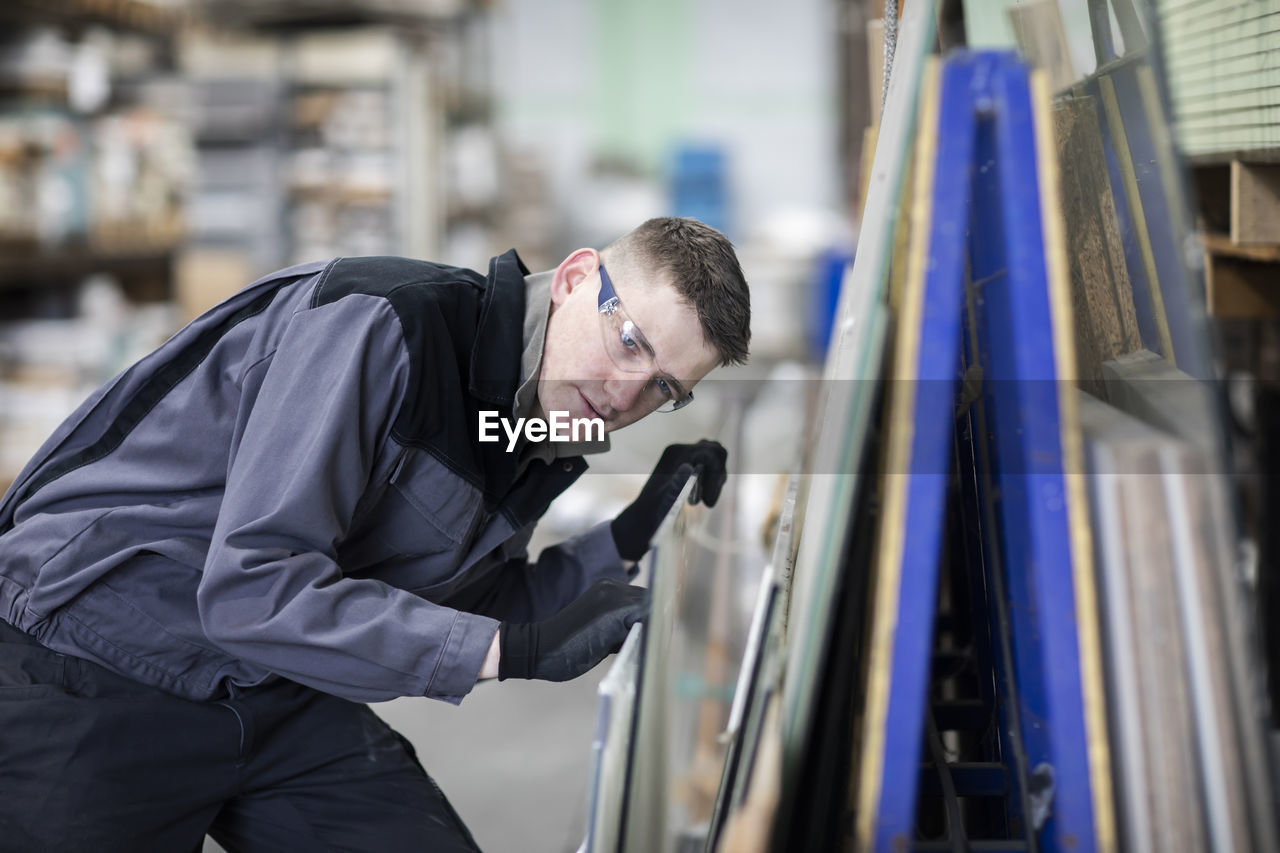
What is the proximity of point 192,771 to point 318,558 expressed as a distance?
0.51 metres

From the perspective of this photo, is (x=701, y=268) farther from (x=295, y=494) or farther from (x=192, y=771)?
(x=192, y=771)

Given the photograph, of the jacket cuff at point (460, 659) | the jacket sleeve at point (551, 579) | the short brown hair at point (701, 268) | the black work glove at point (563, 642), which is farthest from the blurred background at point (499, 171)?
the jacket cuff at point (460, 659)

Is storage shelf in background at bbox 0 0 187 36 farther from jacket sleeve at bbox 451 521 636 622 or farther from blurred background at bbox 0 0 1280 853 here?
jacket sleeve at bbox 451 521 636 622

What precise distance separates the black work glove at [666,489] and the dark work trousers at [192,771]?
56 centimetres

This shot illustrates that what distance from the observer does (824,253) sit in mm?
7953

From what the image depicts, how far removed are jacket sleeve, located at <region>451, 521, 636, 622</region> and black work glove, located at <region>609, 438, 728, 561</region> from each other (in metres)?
0.03

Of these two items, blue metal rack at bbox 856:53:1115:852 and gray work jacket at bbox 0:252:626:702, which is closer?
blue metal rack at bbox 856:53:1115:852

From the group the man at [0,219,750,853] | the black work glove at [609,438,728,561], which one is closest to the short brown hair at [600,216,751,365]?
the man at [0,219,750,853]

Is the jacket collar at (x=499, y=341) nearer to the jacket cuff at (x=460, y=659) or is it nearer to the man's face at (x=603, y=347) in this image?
the man's face at (x=603, y=347)

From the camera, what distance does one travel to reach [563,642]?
4.93ft

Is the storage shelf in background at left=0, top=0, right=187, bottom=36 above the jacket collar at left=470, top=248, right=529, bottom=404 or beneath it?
above

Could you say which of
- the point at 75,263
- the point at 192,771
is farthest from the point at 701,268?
the point at 75,263

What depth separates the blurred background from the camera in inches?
121

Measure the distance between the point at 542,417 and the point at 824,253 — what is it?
6486mm
